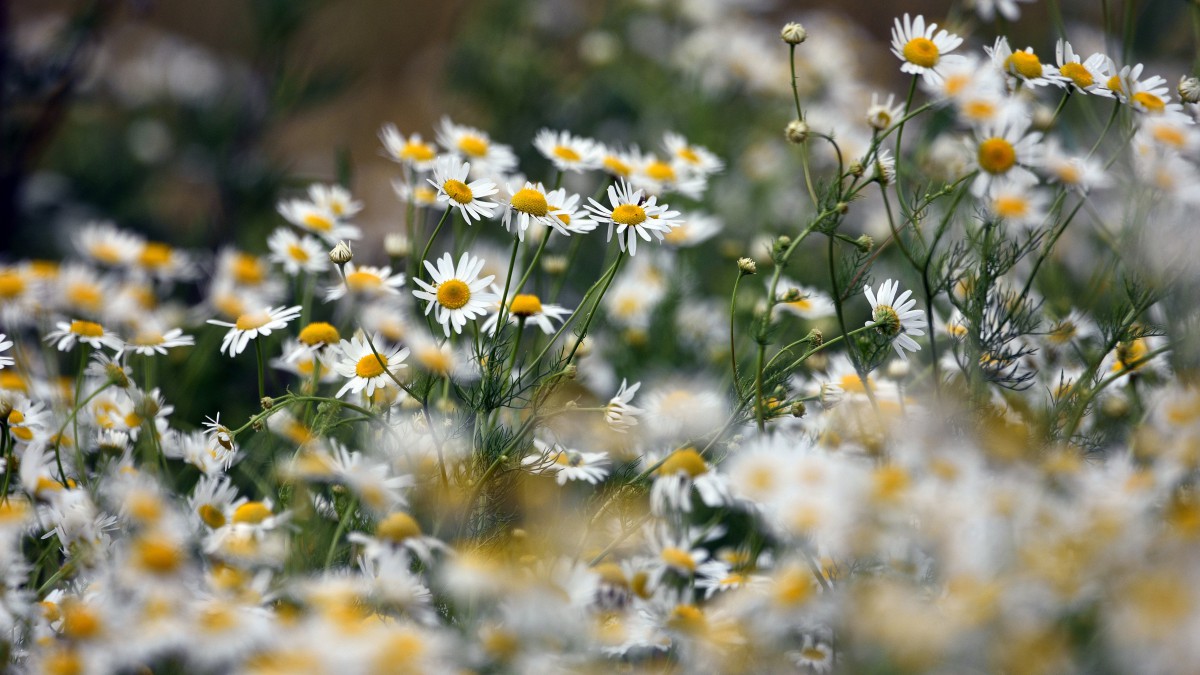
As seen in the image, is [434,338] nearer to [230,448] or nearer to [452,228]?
[230,448]

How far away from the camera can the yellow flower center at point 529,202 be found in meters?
1.32

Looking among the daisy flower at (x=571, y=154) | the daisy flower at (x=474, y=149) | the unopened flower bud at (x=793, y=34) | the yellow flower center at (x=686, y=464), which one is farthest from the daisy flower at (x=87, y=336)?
the unopened flower bud at (x=793, y=34)

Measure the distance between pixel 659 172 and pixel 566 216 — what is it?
32 centimetres

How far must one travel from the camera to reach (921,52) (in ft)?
4.65

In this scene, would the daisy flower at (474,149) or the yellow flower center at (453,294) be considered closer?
the yellow flower center at (453,294)

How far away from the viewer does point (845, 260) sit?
1372mm

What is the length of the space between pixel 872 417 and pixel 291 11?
2128 mm

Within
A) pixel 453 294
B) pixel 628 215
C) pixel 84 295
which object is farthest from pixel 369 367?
pixel 84 295

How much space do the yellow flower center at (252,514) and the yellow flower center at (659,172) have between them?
82cm

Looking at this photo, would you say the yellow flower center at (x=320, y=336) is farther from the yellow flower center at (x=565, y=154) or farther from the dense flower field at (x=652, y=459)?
the yellow flower center at (x=565, y=154)

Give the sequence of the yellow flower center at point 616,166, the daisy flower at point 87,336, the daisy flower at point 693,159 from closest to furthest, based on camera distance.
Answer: the daisy flower at point 87,336 < the yellow flower center at point 616,166 < the daisy flower at point 693,159

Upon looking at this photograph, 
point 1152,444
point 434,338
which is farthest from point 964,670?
point 434,338

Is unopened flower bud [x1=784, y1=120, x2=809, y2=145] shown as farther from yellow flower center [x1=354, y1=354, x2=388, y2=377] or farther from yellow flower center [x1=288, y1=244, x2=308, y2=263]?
yellow flower center [x1=288, y1=244, x2=308, y2=263]

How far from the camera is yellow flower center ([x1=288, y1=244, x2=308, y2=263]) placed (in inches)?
65.7
